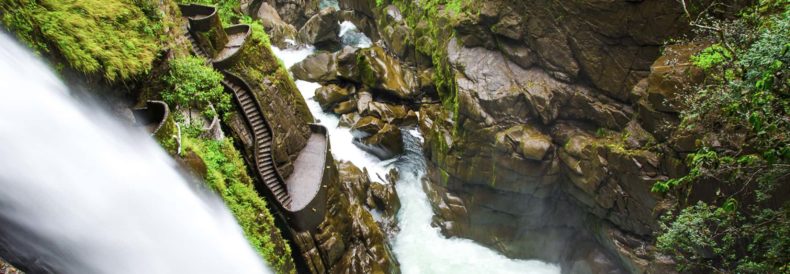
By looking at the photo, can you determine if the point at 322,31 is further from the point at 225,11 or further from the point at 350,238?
the point at 350,238

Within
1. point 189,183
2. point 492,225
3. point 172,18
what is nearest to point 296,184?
point 189,183

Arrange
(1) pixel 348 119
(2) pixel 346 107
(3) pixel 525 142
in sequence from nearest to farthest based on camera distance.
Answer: (3) pixel 525 142 → (1) pixel 348 119 → (2) pixel 346 107

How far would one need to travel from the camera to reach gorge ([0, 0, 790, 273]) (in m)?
7.32

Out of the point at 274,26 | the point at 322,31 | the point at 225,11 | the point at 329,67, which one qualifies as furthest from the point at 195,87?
the point at 274,26

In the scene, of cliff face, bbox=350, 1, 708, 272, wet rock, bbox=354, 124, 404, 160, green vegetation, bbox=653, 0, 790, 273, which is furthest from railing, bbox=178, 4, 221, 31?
green vegetation, bbox=653, 0, 790, 273

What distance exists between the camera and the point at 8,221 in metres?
6.11

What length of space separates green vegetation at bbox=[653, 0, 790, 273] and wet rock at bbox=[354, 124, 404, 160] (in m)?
12.3

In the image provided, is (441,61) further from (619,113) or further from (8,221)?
(8,221)

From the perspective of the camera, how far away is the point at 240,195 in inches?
471

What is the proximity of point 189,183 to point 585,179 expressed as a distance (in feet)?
42.7

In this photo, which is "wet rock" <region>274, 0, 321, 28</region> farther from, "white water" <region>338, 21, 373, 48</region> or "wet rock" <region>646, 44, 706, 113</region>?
"wet rock" <region>646, 44, 706, 113</region>

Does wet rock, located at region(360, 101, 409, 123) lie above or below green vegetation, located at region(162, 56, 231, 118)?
below

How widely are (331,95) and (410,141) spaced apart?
5.05m

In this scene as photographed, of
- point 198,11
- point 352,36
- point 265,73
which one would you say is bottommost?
point 352,36
